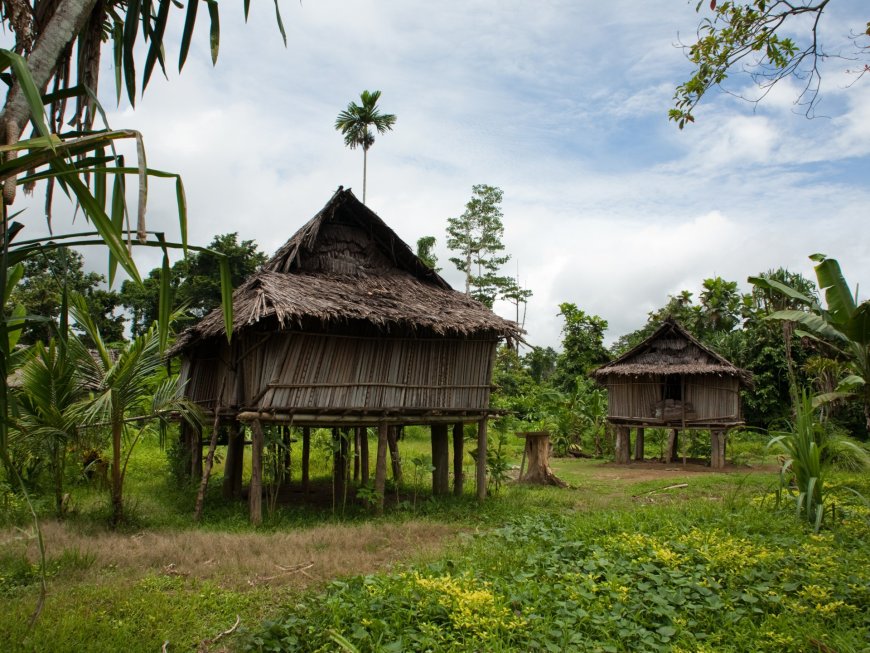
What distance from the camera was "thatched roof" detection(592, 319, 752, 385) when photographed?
1731cm

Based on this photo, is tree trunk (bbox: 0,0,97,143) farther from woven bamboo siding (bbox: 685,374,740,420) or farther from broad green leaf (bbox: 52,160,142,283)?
woven bamboo siding (bbox: 685,374,740,420)

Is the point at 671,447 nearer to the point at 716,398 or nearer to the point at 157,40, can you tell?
the point at 716,398

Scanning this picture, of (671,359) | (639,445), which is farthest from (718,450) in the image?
(671,359)

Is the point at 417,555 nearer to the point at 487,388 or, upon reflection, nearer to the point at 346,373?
the point at 346,373

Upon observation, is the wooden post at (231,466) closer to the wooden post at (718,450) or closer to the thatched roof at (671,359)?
the thatched roof at (671,359)

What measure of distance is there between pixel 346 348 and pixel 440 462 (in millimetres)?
3431

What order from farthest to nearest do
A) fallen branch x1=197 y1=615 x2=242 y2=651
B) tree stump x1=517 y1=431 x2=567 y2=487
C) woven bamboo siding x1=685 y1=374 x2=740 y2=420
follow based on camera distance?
woven bamboo siding x1=685 y1=374 x2=740 y2=420 → tree stump x1=517 y1=431 x2=567 y2=487 → fallen branch x1=197 y1=615 x2=242 y2=651

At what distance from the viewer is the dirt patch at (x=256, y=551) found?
6680 mm

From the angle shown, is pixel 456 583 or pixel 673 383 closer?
pixel 456 583

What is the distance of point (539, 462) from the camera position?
13.8 metres

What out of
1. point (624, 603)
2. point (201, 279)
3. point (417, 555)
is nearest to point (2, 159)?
point (624, 603)

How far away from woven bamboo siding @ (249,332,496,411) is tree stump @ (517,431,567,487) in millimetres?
2201

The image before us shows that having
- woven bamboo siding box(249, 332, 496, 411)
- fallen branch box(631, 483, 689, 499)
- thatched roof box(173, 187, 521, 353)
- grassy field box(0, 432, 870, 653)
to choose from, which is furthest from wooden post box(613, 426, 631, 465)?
grassy field box(0, 432, 870, 653)

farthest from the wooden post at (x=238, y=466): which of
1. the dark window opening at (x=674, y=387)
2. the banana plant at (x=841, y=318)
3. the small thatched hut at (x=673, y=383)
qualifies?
the dark window opening at (x=674, y=387)
